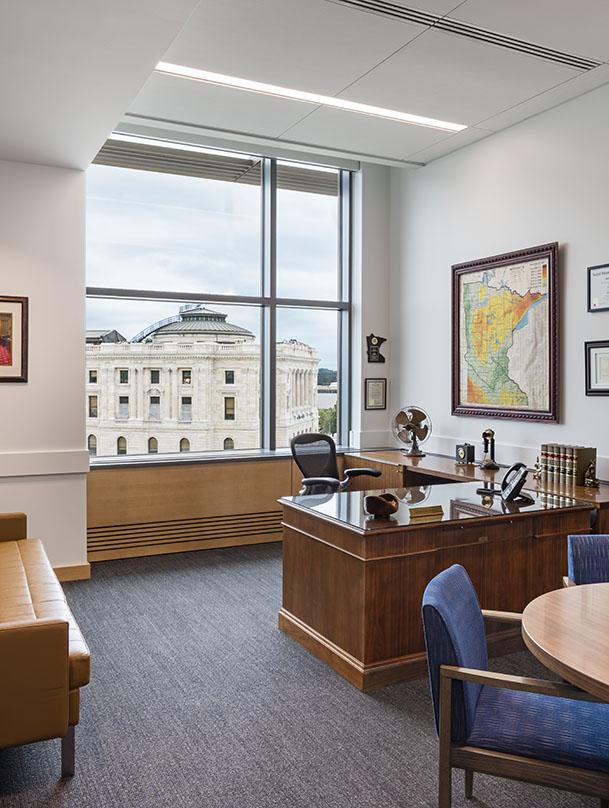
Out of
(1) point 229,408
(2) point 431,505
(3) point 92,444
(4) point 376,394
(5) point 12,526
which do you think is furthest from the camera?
(4) point 376,394

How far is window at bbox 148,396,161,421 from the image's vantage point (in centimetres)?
613

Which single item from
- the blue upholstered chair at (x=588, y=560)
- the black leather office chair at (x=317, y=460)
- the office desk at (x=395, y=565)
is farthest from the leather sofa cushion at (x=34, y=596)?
the black leather office chair at (x=317, y=460)

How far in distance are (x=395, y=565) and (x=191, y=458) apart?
3112mm

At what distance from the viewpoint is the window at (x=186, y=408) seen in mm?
6219

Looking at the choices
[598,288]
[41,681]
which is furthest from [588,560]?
[598,288]

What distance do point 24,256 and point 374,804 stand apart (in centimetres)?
399

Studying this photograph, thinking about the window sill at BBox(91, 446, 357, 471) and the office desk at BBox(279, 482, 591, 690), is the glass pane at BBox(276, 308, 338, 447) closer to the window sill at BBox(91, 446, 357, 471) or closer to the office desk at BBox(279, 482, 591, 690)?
the window sill at BBox(91, 446, 357, 471)

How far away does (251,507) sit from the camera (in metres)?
6.02

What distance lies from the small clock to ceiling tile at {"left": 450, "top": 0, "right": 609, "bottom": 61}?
2.80m

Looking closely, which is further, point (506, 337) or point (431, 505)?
point (506, 337)

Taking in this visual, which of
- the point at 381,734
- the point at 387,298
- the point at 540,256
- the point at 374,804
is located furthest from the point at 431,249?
the point at 374,804

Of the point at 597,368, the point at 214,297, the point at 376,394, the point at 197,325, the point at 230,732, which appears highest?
the point at 214,297

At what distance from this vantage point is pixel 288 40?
404 centimetres

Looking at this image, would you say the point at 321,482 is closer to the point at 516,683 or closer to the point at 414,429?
the point at 414,429
